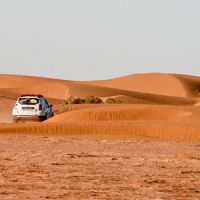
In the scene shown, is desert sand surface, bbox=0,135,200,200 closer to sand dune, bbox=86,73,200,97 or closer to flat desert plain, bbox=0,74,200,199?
flat desert plain, bbox=0,74,200,199

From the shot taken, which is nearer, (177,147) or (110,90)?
(177,147)

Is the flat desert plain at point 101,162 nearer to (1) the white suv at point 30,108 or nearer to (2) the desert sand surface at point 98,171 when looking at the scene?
(2) the desert sand surface at point 98,171

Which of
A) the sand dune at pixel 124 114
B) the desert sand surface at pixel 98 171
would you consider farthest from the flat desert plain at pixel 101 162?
the sand dune at pixel 124 114

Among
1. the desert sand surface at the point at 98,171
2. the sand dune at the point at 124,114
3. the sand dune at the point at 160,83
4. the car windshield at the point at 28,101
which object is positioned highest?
the sand dune at the point at 160,83

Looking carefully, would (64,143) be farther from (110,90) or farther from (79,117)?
(110,90)

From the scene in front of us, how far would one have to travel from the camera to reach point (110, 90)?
115m

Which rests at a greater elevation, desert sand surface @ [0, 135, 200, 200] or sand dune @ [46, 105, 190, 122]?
sand dune @ [46, 105, 190, 122]

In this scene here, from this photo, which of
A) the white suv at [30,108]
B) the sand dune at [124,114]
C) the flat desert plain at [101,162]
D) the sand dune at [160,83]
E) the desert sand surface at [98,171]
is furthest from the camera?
the sand dune at [160,83]

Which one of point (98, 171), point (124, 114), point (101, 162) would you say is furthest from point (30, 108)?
point (98, 171)

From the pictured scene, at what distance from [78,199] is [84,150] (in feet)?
29.9

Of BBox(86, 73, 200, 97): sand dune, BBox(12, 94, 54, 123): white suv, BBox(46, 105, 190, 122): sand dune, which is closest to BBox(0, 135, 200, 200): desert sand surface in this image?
BBox(12, 94, 54, 123): white suv

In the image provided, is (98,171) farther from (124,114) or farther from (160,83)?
(160,83)

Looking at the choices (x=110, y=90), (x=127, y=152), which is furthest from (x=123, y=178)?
(x=110, y=90)

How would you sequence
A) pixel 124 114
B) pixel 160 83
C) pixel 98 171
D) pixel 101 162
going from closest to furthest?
pixel 98 171, pixel 101 162, pixel 124 114, pixel 160 83
